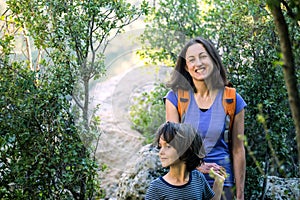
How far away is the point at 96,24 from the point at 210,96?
1.88m

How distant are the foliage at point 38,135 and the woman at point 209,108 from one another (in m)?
1.37

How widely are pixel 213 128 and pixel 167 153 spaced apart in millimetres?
390

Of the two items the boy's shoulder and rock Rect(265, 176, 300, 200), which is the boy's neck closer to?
the boy's shoulder

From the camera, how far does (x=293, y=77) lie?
1.85m

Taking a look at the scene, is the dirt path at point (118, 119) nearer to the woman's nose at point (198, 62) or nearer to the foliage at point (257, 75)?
the foliage at point (257, 75)

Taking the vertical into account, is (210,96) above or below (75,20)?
below

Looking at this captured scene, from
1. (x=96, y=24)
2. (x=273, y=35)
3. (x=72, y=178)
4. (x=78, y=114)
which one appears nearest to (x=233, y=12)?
(x=273, y=35)

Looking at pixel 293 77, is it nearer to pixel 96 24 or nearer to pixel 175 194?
pixel 175 194

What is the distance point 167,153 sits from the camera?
130 inches

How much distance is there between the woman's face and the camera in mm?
3697

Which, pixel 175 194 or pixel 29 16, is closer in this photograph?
pixel 175 194

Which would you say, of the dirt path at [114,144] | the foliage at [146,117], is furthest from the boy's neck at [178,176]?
the foliage at [146,117]

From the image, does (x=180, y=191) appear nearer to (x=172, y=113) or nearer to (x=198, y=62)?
(x=172, y=113)

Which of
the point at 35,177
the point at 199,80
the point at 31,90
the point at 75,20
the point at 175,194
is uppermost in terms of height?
the point at 75,20
